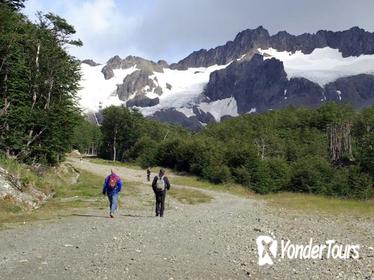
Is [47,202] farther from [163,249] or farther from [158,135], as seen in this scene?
[158,135]

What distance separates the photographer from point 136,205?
1497 inches

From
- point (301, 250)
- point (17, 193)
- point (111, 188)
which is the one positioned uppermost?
point (111, 188)

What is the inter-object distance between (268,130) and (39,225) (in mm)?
122968

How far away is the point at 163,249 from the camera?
58.7ft

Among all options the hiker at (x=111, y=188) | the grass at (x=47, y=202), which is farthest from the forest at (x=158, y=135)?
the hiker at (x=111, y=188)

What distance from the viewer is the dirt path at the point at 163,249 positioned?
46.9 feet

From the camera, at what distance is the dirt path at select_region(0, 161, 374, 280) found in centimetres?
1430

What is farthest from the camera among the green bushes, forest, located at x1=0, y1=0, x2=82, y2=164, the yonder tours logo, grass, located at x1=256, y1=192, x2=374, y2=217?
the green bushes

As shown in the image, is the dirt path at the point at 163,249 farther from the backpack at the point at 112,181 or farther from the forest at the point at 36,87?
the forest at the point at 36,87

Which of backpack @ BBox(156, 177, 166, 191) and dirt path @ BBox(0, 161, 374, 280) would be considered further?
backpack @ BBox(156, 177, 166, 191)

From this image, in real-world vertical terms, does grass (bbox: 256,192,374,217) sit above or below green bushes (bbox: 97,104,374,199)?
below

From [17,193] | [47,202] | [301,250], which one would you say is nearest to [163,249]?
[301,250]

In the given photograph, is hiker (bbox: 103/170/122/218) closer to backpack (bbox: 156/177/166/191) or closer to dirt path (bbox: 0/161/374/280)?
dirt path (bbox: 0/161/374/280)

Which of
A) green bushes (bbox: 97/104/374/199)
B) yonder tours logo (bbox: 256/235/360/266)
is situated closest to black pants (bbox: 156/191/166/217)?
yonder tours logo (bbox: 256/235/360/266)
